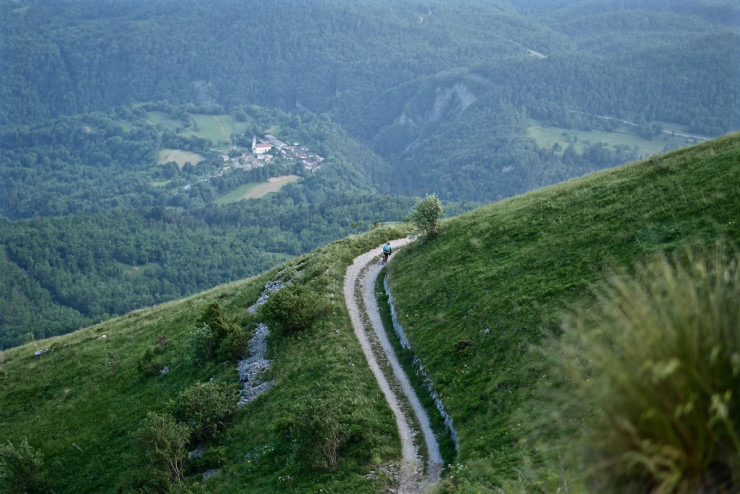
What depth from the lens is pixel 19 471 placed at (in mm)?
33875

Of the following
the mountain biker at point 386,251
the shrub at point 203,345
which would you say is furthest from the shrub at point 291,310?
the mountain biker at point 386,251

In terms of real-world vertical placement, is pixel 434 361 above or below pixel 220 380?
above

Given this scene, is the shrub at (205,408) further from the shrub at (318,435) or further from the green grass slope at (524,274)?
the green grass slope at (524,274)

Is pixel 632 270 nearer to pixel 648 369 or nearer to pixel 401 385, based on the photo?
pixel 401 385

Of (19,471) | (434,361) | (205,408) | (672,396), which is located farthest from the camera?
(19,471)

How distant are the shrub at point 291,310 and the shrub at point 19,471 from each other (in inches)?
632

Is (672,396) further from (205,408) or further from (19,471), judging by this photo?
(19,471)

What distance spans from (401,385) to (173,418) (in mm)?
12484

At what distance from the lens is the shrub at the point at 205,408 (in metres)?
32.5

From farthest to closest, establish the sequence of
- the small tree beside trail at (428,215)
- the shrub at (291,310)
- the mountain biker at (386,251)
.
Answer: the mountain biker at (386,251), the small tree beside trail at (428,215), the shrub at (291,310)

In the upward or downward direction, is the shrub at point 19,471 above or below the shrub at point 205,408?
below

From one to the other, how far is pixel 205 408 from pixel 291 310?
347 inches

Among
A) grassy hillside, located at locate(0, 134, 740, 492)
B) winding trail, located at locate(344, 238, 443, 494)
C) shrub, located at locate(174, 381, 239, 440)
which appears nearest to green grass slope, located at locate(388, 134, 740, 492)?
grassy hillside, located at locate(0, 134, 740, 492)

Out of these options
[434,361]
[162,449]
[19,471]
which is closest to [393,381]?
[434,361]
